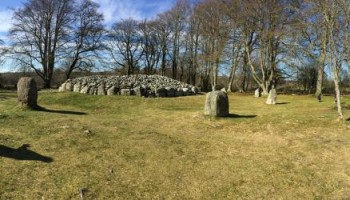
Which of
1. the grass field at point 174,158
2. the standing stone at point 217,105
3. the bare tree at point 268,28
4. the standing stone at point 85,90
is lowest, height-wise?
the grass field at point 174,158

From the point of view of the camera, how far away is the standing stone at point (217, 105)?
46.8ft

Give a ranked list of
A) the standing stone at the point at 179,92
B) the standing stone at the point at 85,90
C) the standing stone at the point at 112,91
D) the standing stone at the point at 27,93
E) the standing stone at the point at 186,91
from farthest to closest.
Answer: the standing stone at the point at 186,91 < the standing stone at the point at 179,92 < the standing stone at the point at 85,90 < the standing stone at the point at 112,91 < the standing stone at the point at 27,93

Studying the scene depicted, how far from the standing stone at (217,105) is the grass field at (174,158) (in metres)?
0.58

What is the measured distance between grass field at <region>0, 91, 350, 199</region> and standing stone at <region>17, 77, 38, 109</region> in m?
1.37

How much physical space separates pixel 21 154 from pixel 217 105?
7.65 m

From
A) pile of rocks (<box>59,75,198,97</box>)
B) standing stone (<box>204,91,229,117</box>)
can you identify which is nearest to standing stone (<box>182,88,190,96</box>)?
pile of rocks (<box>59,75,198,97</box>)

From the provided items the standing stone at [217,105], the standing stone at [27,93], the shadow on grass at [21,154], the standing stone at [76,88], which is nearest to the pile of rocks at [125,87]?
the standing stone at [76,88]

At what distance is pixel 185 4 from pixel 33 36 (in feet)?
54.5

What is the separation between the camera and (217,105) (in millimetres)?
14289

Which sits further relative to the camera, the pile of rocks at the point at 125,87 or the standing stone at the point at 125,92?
the pile of rocks at the point at 125,87

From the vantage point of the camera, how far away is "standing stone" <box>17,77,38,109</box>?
14.9m

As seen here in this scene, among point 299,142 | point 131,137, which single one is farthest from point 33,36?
point 299,142

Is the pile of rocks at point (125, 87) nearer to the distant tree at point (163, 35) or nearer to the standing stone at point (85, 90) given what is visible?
the standing stone at point (85, 90)

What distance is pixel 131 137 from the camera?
11.0m
